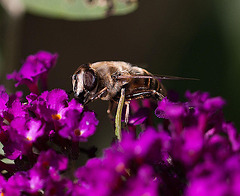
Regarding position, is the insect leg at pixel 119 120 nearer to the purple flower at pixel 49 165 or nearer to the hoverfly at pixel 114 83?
the hoverfly at pixel 114 83

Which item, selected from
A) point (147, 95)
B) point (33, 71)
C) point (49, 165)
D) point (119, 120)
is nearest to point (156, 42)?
point (147, 95)

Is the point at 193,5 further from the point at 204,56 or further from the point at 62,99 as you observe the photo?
the point at 62,99

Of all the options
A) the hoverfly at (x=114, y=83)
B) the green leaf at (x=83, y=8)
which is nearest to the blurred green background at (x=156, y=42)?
the green leaf at (x=83, y=8)

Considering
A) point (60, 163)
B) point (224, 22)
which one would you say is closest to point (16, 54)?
point (60, 163)

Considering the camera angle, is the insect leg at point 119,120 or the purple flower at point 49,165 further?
the insect leg at point 119,120

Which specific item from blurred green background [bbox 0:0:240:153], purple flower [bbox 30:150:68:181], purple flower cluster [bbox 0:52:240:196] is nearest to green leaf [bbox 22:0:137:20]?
blurred green background [bbox 0:0:240:153]

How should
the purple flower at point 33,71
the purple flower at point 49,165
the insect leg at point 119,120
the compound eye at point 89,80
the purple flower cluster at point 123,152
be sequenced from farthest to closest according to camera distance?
the purple flower at point 33,71 < the compound eye at point 89,80 < the insect leg at point 119,120 < the purple flower at point 49,165 < the purple flower cluster at point 123,152
